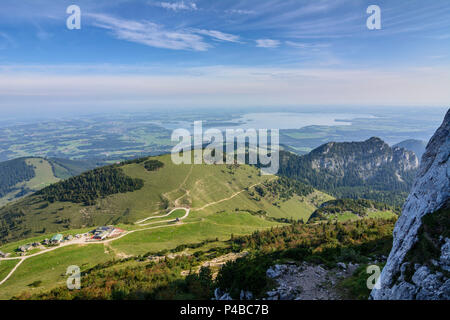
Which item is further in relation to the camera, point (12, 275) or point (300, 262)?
point (12, 275)

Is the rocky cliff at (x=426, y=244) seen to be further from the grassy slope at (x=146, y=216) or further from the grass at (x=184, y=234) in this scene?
the grass at (x=184, y=234)

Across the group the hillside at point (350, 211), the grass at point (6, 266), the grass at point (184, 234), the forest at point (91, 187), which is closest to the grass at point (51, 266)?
the grass at point (6, 266)

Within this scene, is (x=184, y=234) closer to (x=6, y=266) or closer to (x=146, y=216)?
(x=146, y=216)

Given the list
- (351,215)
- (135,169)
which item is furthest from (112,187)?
(351,215)

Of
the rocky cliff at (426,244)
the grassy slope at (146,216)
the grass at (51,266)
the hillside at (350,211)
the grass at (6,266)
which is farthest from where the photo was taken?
the hillside at (350,211)
